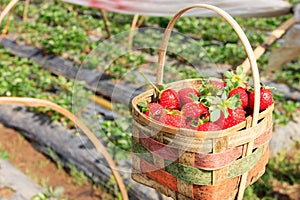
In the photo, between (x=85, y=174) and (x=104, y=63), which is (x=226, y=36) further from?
(x=85, y=174)

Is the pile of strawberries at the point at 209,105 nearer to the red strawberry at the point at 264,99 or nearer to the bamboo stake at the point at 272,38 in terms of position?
the red strawberry at the point at 264,99

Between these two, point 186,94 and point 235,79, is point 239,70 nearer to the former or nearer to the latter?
point 235,79

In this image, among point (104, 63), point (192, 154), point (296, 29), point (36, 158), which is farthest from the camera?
point (104, 63)

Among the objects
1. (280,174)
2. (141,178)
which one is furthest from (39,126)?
(141,178)

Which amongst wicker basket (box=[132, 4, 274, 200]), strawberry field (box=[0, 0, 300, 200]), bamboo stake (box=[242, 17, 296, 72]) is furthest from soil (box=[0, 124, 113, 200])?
wicker basket (box=[132, 4, 274, 200])

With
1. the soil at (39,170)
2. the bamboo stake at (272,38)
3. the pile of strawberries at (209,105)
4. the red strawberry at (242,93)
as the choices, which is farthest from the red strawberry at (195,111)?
the soil at (39,170)

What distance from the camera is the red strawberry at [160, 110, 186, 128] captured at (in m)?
1.23

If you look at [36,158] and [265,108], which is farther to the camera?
[36,158]

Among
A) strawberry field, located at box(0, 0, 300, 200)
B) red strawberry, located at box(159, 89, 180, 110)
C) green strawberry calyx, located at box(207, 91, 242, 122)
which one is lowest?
strawberry field, located at box(0, 0, 300, 200)

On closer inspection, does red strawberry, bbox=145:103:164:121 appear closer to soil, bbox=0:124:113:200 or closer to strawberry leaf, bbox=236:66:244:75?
strawberry leaf, bbox=236:66:244:75

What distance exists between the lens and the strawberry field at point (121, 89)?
134 cm

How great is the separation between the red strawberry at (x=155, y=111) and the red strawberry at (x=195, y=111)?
72mm

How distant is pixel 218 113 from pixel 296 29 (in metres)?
1.78

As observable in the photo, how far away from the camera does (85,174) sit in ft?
10.1
